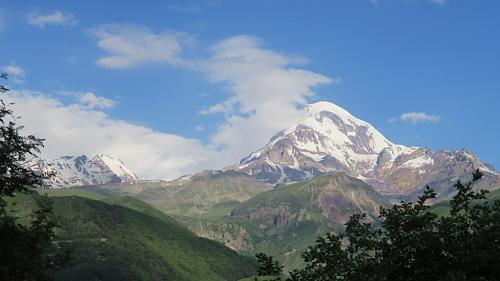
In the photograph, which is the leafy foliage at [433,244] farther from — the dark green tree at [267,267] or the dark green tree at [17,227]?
the dark green tree at [17,227]

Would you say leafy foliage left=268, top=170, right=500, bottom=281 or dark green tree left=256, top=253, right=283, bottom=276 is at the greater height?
leafy foliage left=268, top=170, right=500, bottom=281

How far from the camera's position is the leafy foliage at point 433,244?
25.9 meters

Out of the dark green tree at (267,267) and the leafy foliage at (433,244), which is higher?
the leafy foliage at (433,244)

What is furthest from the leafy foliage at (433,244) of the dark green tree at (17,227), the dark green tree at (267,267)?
the dark green tree at (17,227)

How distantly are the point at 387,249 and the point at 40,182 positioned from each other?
2120 centimetres

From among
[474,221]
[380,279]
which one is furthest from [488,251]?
[380,279]

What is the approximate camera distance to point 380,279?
26.3 metres

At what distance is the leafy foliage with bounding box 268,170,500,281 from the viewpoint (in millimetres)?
25922

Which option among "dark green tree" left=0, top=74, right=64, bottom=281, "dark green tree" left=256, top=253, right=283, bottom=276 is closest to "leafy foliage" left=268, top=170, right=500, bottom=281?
"dark green tree" left=256, top=253, right=283, bottom=276

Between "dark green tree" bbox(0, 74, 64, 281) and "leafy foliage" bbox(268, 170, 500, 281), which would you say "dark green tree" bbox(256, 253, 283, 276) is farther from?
"dark green tree" bbox(0, 74, 64, 281)

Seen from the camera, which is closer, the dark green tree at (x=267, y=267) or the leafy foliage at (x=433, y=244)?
the leafy foliage at (x=433, y=244)

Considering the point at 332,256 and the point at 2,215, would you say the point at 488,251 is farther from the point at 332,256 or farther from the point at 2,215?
the point at 2,215

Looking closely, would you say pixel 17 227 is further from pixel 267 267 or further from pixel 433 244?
pixel 433 244

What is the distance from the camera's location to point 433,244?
26.8 meters
